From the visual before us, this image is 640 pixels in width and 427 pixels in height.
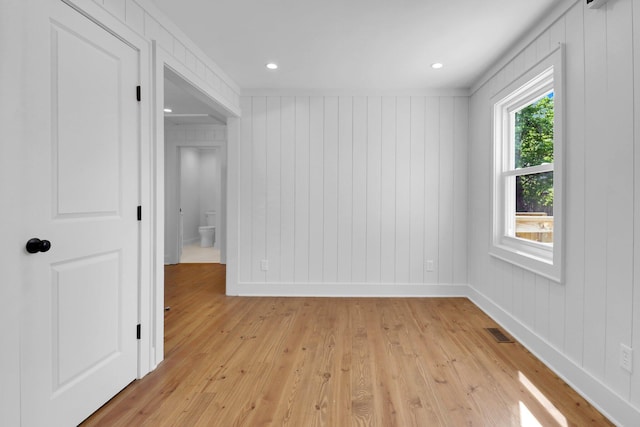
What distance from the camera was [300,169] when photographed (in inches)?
158

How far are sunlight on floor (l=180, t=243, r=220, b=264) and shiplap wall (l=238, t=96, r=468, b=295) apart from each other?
2.77 meters

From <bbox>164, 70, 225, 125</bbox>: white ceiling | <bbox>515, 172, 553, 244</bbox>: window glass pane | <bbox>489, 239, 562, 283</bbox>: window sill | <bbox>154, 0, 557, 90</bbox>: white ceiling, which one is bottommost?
<bbox>489, 239, 562, 283</bbox>: window sill

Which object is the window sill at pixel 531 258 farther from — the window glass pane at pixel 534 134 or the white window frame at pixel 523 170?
the window glass pane at pixel 534 134

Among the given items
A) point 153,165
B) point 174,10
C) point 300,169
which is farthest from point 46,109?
point 300,169

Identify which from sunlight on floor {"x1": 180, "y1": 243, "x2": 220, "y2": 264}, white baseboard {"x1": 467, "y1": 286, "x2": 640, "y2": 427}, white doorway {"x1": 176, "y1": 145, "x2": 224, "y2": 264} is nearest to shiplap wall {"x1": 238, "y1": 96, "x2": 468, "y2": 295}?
white baseboard {"x1": 467, "y1": 286, "x2": 640, "y2": 427}

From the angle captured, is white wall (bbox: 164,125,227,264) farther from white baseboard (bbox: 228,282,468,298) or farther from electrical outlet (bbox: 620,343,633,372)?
electrical outlet (bbox: 620,343,633,372)

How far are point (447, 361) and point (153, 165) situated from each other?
8.09 feet

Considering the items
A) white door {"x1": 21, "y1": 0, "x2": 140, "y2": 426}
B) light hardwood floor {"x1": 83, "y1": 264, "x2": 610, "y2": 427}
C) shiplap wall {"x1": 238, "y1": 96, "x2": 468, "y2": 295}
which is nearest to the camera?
white door {"x1": 21, "y1": 0, "x2": 140, "y2": 426}

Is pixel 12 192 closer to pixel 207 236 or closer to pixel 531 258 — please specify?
pixel 531 258

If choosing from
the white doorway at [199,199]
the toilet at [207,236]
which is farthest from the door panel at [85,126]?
the toilet at [207,236]

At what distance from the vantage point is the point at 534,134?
2.76m

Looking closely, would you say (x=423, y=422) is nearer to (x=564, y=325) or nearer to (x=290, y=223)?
(x=564, y=325)

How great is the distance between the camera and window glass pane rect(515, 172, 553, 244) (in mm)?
2525

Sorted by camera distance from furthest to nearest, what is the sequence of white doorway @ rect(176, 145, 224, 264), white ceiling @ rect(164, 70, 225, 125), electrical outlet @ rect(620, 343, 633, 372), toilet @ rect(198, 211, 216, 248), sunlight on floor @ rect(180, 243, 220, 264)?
toilet @ rect(198, 211, 216, 248)
white doorway @ rect(176, 145, 224, 264)
sunlight on floor @ rect(180, 243, 220, 264)
white ceiling @ rect(164, 70, 225, 125)
electrical outlet @ rect(620, 343, 633, 372)
